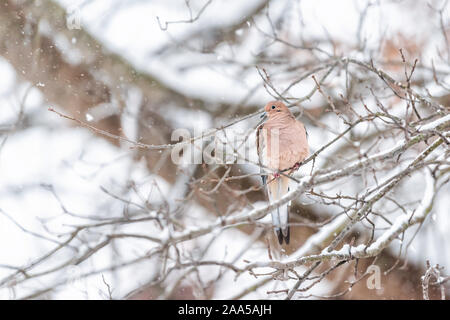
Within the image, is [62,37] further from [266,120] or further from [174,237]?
[174,237]

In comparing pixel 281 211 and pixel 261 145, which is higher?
pixel 261 145

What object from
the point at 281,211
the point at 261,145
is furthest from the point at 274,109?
the point at 281,211

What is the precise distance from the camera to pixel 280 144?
11.9 ft

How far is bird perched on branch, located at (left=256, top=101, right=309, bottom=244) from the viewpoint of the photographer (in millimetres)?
3611

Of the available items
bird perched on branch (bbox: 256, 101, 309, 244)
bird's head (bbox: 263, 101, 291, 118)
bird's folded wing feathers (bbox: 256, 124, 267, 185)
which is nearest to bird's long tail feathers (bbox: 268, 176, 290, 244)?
bird perched on branch (bbox: 256, 101, 309, 244)

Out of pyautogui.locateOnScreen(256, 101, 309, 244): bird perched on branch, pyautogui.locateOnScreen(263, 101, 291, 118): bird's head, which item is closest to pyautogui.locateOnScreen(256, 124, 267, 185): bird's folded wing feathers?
pyautogui.locateOnScreen(256, 101, 309, 244): bird perched on branch

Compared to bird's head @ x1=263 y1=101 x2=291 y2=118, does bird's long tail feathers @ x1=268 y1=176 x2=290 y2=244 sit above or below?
below

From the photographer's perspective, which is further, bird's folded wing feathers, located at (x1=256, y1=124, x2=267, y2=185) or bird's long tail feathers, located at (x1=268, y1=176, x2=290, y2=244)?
bird's folded wing feathers, located at (x1=256, y1=124, x2=267, y2=185)

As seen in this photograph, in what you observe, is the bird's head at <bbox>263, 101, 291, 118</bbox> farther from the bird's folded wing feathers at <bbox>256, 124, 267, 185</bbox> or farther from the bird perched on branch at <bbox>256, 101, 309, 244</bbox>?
the bird's folded wing feathers at <bbox>256, 124, 267, 185</bbox>

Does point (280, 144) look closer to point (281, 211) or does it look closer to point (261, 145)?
point (261, 145)

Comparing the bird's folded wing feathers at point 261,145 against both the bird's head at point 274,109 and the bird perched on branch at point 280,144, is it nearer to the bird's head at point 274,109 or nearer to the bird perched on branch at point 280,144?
the bird perched on branch at point 280,144

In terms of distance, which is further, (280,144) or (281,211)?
(281,211)

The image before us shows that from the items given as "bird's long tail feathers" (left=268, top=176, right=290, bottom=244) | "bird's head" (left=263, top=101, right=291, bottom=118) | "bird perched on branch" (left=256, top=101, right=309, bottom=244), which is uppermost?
"bird's head" (left=263, top=101, right=291, bottom=118)

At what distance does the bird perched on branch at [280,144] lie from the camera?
3.61m
